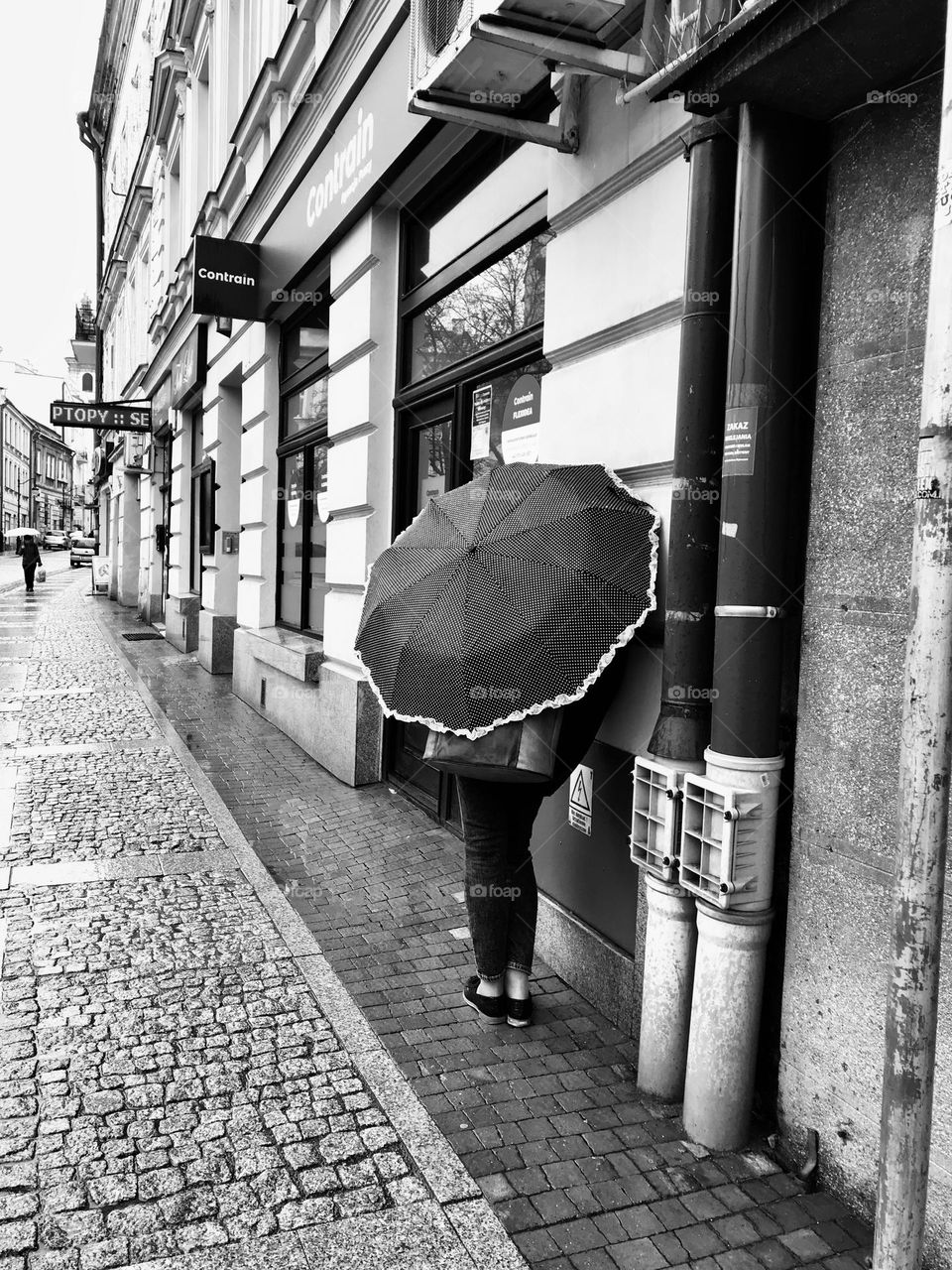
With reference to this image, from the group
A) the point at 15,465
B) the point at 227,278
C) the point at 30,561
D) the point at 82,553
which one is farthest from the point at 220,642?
the point at 15,465

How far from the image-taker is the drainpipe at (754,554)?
2.73m

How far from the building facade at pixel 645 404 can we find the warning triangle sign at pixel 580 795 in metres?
0.09

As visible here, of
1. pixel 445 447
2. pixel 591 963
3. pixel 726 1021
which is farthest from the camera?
pixel 445 447

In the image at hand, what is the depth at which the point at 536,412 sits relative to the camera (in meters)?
4.83

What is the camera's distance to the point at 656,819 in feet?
9.91

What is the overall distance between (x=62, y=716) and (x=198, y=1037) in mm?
6540

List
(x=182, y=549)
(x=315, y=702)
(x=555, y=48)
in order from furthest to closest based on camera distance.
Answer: (x=182, y=549) → (x=315, y=702) → (x=555, y=48)

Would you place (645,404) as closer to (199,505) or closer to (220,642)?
(220,642)

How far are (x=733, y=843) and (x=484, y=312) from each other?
380 cm

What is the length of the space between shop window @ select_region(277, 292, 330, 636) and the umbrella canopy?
5.09 meters

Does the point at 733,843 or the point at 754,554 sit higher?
the point at 754,554

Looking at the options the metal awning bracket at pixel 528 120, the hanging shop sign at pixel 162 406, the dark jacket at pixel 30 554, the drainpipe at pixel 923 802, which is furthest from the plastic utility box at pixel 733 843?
the dark jacket at pixel 30 554

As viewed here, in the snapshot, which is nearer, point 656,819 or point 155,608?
point 656,819

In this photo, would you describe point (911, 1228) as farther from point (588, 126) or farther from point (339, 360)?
point (339, 360)
